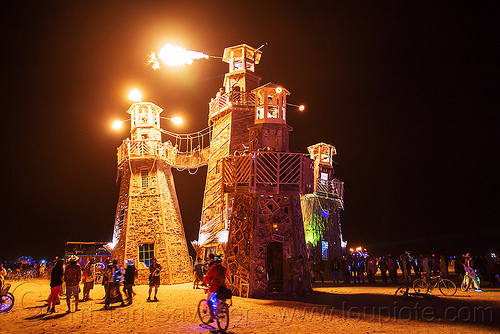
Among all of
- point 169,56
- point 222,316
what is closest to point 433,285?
point 222,316

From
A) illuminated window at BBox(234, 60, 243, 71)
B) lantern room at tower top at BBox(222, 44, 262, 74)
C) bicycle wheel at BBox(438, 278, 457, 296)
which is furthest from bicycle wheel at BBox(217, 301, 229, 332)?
illuminated window at BBox(234, 60, 243, 71)

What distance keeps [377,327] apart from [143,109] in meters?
24.1

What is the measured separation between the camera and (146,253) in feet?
82.8

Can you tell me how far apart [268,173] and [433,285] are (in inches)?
325

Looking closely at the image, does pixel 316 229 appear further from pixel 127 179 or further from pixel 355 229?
pixel 355 229

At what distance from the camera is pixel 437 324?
30.4ft

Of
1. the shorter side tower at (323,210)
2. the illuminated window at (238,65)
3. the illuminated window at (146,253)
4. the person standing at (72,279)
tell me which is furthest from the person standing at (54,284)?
the shorter side tower at (323,210)

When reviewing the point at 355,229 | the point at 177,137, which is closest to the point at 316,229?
the point at 177,137

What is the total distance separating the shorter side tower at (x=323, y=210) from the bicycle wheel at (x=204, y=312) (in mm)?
20694

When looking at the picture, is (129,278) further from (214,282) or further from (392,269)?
(392,269)

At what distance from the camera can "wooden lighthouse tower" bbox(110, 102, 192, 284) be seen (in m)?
25.0

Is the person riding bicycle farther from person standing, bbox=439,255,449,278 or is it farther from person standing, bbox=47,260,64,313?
person standing, bbox=439,255,449,278

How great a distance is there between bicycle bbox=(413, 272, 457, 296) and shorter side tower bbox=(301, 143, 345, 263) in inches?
565

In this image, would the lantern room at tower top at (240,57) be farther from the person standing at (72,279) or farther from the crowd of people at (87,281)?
the person standing at (72,279)
